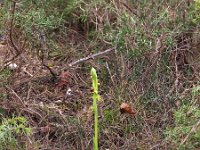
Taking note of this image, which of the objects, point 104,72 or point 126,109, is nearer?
point 126,109

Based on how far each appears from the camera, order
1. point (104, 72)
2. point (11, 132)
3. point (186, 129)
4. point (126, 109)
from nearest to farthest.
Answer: point (186, 129)
point (11, 132)
point (126, 109)
point (104, 72)

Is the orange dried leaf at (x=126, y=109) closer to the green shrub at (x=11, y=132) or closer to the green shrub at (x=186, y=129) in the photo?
the green shrub at (x=186, y=129)

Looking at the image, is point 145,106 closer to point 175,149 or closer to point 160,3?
point 175,149

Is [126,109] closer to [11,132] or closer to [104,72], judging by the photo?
[104,72]

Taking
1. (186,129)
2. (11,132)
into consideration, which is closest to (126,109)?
(186,129)

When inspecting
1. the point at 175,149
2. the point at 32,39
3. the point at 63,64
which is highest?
the point at 32,39

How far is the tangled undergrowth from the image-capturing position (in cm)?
265

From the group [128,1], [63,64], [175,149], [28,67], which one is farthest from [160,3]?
[175,149]

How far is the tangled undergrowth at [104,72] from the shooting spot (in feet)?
8.68

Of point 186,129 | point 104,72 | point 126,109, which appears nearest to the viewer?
point 186,129

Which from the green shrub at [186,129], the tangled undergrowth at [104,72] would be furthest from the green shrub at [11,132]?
the green shrub at [186,129]

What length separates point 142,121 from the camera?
2719mm

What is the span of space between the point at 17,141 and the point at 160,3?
1.50 meters

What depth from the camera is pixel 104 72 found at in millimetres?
3152
